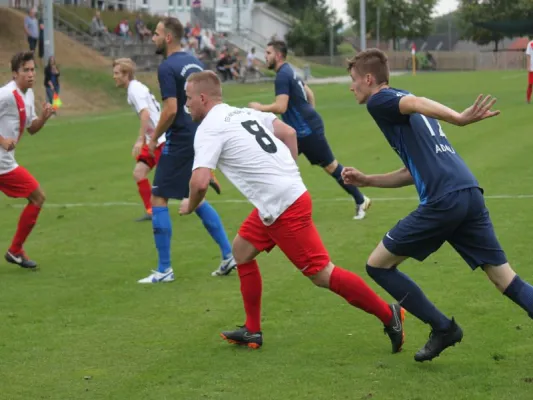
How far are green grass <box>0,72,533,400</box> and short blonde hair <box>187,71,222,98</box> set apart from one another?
68.3 inches

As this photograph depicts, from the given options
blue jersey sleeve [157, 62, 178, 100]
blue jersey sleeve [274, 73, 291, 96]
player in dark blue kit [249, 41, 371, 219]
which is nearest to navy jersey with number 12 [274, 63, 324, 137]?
player in dark blue kit [249, 41, 371, 219]

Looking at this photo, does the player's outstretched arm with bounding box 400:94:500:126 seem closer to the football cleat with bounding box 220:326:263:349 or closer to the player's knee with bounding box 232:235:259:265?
the player's knee with bounding box 232:235:259:265

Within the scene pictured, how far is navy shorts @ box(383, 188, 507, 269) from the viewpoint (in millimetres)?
6105

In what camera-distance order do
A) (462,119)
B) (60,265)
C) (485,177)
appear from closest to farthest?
(462,119) → (60,265) → (485,177)

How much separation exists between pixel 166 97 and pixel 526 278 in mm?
3556

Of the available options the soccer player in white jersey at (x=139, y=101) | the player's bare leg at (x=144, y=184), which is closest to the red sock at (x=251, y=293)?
the soccer player in white jersey at (x=139, y=101)

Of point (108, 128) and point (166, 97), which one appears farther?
point (108, 128)

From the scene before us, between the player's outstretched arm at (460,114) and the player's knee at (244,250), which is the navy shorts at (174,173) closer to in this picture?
the player's knee at (244,250)

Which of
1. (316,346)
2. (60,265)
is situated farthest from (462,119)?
(60,265)

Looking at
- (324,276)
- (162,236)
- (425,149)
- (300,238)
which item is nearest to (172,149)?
(162,236)

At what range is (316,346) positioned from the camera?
23.0 ft

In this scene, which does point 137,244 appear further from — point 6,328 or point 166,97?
point 6,328

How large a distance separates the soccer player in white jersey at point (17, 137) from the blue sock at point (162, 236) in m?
1.57

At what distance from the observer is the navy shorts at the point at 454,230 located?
6105 mm
